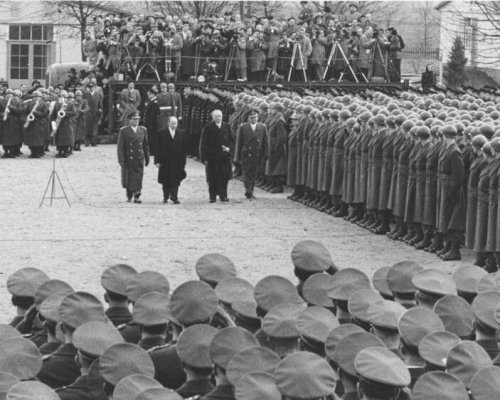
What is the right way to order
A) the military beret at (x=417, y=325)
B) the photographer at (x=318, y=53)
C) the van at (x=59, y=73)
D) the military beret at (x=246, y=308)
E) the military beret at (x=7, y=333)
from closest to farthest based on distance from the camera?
the military beret at (x=417, y=325) < the military beret at (x=7, y=333) < the military beret at (x=246, y=308) < the photographer at (x=318, y=53) < the van at (x=59, y=73)

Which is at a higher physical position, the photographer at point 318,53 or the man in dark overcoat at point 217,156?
the photographer at point 318,53

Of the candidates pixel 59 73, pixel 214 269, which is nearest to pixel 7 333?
pixel 214 269

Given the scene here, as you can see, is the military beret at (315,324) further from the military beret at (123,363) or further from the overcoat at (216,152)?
the overcoat at (216,152)

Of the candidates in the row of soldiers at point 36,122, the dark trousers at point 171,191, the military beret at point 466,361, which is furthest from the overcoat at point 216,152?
the military beret at point 466,361

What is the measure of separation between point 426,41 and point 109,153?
105ft

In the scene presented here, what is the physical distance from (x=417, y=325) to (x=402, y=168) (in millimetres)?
11585

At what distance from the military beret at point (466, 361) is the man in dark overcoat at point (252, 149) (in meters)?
16.8

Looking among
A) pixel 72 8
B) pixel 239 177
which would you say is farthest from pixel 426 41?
pixel 239 177

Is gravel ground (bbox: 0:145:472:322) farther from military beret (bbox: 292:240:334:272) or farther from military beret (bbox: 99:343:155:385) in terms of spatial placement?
military beret (bbox: 99:343:155:385)

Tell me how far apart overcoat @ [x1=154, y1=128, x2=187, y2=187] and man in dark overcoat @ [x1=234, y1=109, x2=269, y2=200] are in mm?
1363

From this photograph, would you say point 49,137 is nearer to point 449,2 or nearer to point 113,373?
point 449,2

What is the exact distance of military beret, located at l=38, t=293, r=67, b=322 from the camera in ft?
25.0

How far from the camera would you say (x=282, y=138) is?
79.2 ft

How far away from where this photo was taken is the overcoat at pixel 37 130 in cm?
3144
